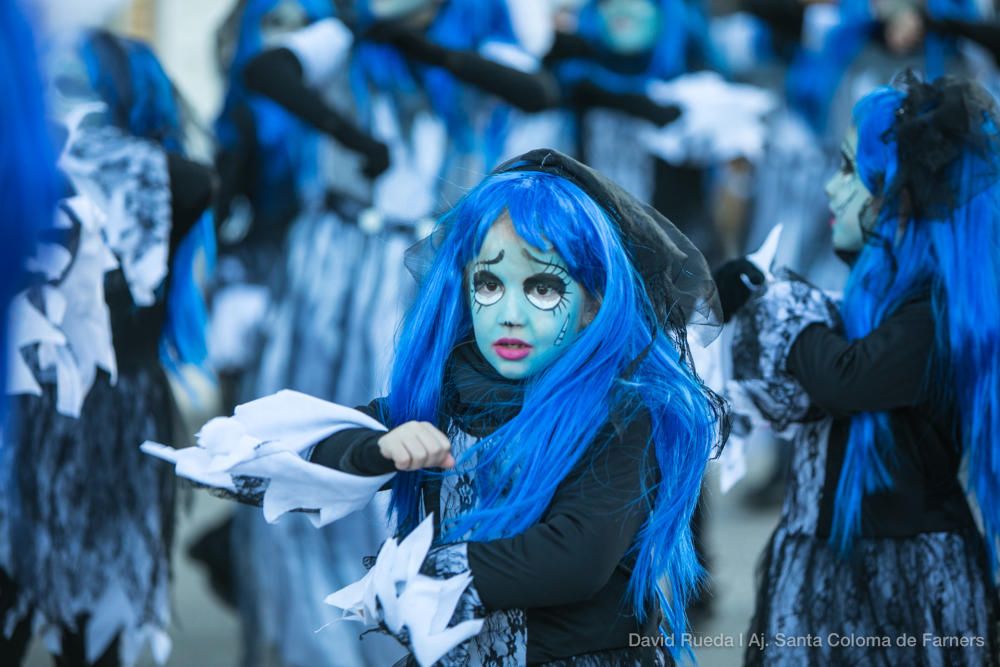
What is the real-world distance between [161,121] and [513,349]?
1729mm

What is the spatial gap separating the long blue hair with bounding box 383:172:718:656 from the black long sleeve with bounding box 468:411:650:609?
0.03 metres

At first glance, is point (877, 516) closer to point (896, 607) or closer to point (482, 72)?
point (896, 607)

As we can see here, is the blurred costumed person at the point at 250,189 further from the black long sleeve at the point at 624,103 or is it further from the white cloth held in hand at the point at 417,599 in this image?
the white cloth held in hand at the point at 417,599

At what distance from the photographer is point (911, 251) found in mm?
2646

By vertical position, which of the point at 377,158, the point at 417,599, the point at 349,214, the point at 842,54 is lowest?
the point at 417,599

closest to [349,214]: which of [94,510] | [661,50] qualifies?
[94,510]

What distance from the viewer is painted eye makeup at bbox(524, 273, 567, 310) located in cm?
211

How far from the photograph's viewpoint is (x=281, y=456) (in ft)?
6.47

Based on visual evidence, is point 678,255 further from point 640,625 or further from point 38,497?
point 38,497

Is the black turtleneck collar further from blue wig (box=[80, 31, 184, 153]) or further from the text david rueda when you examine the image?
blue wig (box=[80, 31, 184, 153])

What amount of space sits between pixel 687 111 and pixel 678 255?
118 inches

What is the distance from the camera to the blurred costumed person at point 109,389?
124 inches

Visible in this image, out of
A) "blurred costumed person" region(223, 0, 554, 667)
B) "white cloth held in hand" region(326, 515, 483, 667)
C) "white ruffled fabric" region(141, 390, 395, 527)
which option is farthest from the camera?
"blurred costumed person" region(223, 0, 554, 667)

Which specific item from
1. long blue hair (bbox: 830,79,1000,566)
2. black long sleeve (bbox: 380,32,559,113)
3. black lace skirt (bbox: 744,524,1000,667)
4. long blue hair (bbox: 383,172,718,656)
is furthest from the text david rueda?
black long sleeve (bbox: 380,32,559,113)
